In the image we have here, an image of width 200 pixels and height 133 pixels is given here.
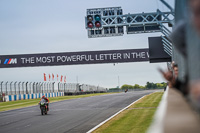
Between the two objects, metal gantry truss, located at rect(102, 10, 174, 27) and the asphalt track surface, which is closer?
the asphalt track surface

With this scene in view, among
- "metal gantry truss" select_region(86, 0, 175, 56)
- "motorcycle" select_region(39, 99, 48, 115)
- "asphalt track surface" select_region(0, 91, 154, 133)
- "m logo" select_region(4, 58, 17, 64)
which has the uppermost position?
"metal gantry truss" select_region(86, 0, 175, 56)

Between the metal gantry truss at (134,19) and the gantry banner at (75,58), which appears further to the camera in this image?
the gantry banner at (75,58)

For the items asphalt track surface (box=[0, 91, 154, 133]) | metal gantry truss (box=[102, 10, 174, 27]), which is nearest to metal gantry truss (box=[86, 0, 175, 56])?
metal gantry truss (box=[102, 10, 174, 27])

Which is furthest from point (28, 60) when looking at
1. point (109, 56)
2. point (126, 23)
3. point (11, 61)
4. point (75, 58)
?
point (126, 23)

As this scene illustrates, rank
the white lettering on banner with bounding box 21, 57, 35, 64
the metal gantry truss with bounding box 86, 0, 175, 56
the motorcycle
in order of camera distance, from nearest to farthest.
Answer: the motorcycle → the metal gantry truss with bounding box 86, 0, 175, 56 → the white lettering on banner with bounding box 21, 57, 35, 64

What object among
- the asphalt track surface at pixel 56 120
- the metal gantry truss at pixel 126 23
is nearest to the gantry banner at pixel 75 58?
the metal gantry truss at pixel 126 23

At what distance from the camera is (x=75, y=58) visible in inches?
1357

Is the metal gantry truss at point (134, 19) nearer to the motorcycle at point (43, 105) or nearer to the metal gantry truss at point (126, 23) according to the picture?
the metal gantry truss at point (126, 23)

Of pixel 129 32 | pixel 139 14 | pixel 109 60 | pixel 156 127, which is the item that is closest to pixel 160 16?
pixel 139 14

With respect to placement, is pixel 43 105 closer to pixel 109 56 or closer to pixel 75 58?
pixel 75 58

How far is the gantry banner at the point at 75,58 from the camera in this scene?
33875 millimetres

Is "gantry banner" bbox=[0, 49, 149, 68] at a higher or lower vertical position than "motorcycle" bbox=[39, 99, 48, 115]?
higher

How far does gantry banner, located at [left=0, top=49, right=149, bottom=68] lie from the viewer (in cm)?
3388

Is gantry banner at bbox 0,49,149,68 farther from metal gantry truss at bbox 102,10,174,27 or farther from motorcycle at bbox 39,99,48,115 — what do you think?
motorcycle at bbox 39,99,48,115
